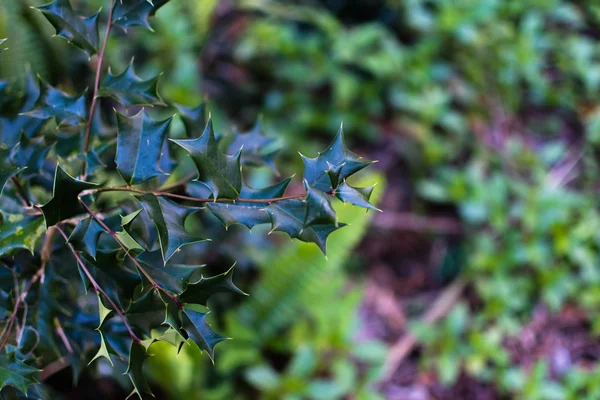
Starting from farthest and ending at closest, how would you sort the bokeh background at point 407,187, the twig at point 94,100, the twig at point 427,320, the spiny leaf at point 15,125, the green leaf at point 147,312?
the twig at point 427,320, the bokeh background at point 407,187, the spiny leaf at point 15,125, the twig at point 94,100, the green leaf at point 147,312

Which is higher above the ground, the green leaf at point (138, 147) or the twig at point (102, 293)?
the green leaf at point (138, 147)

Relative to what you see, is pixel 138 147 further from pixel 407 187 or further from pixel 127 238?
pixel 407 187

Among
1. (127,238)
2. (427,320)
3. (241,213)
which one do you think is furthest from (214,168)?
(427,320)

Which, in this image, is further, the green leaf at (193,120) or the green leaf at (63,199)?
the green leaf at (193,120)

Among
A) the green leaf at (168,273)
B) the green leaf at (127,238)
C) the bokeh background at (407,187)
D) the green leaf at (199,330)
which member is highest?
the green leaf at (127,238)

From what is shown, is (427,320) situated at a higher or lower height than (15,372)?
lower

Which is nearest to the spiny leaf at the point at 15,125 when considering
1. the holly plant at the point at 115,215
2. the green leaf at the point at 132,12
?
the holly plant at the point at 115,215

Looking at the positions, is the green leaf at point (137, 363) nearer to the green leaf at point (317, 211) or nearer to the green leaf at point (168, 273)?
the green leaf at point (168, 273)

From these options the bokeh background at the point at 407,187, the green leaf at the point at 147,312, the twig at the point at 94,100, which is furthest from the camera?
the bokeh background at the point at 407,187
